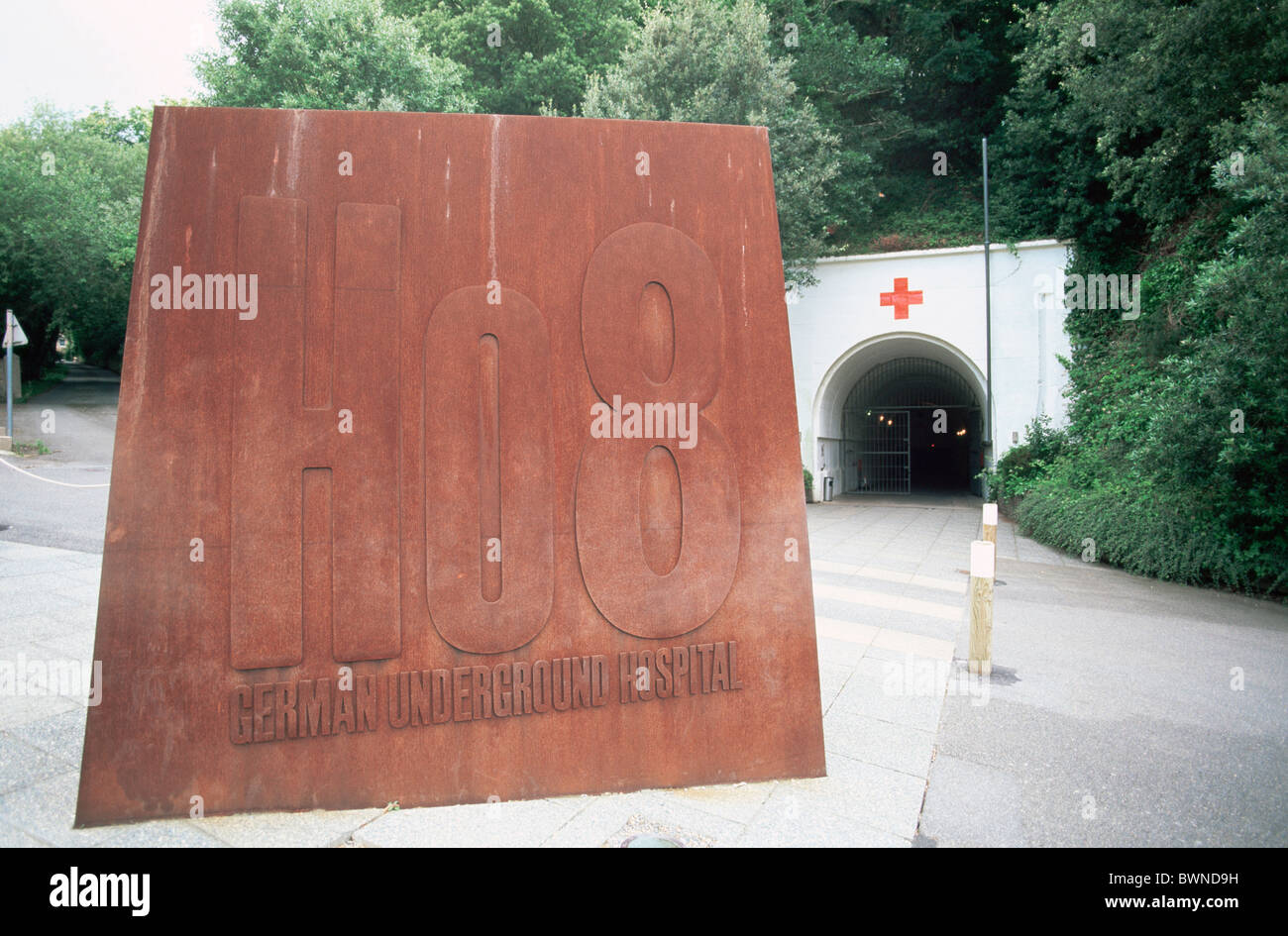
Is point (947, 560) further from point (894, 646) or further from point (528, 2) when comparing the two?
point (528, 2)

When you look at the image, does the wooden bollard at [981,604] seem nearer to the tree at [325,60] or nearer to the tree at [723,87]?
the tree at [723,87]

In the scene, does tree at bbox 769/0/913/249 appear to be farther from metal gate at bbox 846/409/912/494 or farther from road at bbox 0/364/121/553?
road at bbox 0/364/121/553

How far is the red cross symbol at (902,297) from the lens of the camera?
16.3m

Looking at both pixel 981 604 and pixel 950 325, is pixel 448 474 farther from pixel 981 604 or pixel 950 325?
pixel 950 325

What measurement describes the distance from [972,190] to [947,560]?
41.6ft

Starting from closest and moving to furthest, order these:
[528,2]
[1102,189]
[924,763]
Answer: [924,763] → [1102,189] → [528,2]

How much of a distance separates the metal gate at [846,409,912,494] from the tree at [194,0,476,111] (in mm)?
15654

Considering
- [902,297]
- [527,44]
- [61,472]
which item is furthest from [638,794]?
[527,44]

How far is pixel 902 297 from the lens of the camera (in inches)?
645

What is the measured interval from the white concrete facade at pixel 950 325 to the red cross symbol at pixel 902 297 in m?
0.05

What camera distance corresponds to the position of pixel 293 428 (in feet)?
10.4

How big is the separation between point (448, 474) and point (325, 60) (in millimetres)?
19263

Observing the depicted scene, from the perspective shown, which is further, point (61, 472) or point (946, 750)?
point (61, 472)

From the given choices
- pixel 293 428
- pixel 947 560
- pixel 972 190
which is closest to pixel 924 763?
pixel 293 428
